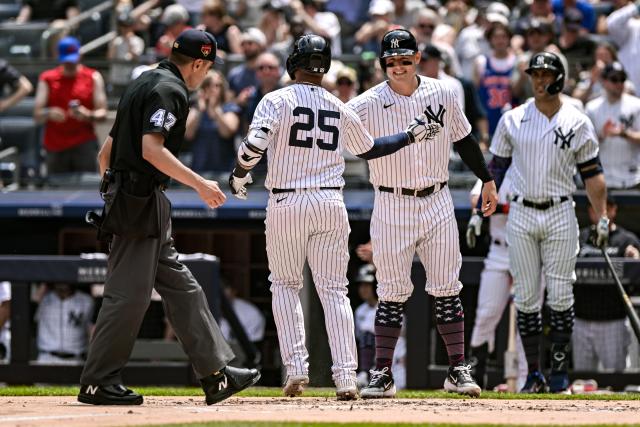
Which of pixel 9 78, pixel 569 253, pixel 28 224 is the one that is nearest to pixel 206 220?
pixel 28 224

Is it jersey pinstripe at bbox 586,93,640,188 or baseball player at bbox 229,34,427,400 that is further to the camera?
jersey pinstripe at bbox 586,93,640,188

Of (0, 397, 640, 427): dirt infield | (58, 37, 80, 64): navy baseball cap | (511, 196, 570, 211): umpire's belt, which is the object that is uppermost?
(58, 37, 80, 64): navy baseball cap

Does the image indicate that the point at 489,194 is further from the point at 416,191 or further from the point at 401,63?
the point at 401,63

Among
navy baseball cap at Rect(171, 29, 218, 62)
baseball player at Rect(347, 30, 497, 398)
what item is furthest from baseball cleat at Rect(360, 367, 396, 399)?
navy baseball cap at Rect(171, 29, 218, 62)

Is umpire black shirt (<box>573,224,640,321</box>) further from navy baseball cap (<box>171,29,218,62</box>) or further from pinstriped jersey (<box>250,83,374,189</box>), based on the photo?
navy baseball cap (<box>171,29,218,62</box>)

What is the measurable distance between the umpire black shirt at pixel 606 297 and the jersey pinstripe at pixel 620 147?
0.83m

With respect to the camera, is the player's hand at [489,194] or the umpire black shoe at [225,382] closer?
the umpire black shoe at [225,382]

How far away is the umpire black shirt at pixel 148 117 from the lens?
628 cm

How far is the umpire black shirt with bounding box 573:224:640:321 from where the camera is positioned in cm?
1045

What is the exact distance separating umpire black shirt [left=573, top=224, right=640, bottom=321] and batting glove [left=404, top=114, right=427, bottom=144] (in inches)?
141

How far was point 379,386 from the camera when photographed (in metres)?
7.38

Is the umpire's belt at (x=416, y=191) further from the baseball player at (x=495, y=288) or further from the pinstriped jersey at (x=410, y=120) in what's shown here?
the baseball player at (x=495, y=288)

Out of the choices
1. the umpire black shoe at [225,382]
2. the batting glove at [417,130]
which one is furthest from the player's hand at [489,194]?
the umpire black shoe at [225,382]

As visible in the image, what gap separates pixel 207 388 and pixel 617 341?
4.68m
